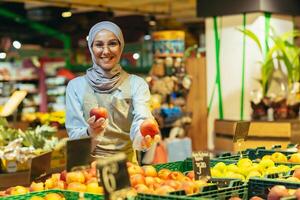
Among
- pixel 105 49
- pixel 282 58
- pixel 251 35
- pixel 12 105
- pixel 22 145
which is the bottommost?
pixel 22 145

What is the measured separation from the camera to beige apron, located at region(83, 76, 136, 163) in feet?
11.7

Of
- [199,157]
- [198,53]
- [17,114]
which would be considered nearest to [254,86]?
[198,53]

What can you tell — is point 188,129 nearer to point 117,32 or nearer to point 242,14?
point 242,14

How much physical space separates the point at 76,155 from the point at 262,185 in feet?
2.62

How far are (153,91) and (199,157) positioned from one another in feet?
19.0

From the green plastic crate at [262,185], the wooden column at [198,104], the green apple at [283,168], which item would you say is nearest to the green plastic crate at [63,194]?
the green plastic crate at [262,185]

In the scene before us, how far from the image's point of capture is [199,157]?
9.61 ft

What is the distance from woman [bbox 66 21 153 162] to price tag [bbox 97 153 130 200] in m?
1.35

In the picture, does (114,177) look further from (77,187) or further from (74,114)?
(74,114)

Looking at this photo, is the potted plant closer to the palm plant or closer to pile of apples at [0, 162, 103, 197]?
the palm plant

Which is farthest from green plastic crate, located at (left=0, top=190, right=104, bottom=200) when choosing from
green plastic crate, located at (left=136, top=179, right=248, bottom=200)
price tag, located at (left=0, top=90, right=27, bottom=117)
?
price tag, located at (left=0, top=90, right=27, bottom=117)

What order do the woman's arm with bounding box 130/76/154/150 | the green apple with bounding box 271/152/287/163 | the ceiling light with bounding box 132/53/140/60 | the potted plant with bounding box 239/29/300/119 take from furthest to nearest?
1. the ceiling light with bounding box 132/53/140/60
2. the potted plant with bounding box 239/29/300/119
3. the green apple with bounding box 271/152/287/163
4. the woman's arm with bounding box 130/76/154/150

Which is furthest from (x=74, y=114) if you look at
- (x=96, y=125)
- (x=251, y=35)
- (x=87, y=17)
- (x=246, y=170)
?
(x=87, y=17)

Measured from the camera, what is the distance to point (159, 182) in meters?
2.70
